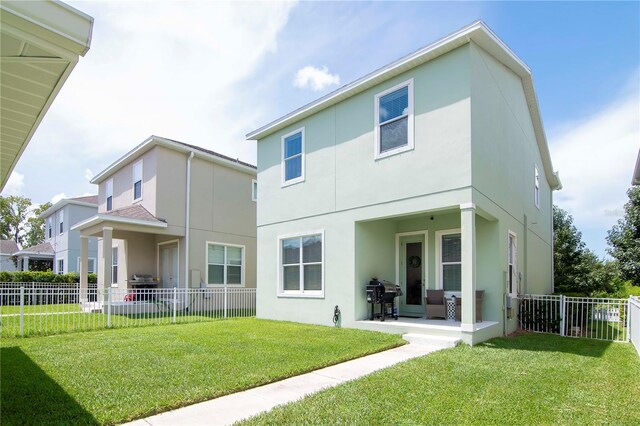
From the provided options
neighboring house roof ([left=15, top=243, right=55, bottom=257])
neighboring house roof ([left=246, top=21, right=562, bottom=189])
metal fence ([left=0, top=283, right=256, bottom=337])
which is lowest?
metal fence ([left=0, top=283, right=256, bottom=337])

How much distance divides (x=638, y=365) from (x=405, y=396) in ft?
15.9

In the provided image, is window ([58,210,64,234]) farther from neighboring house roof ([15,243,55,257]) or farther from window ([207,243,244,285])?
window ([207,243,244,285])

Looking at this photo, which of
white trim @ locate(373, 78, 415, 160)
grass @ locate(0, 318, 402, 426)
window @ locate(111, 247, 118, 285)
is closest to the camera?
grass @ locate(0, 318, 402, 426)

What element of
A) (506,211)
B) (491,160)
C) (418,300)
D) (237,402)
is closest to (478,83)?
(491,160)

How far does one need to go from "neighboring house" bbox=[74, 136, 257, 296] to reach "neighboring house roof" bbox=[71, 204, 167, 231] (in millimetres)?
34

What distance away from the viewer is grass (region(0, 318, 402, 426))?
4480 millimetres

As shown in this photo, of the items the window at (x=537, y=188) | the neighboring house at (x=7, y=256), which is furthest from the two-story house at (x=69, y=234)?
the window at (x=537, y=188)

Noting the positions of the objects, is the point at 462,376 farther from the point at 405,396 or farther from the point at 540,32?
the point at 540,32

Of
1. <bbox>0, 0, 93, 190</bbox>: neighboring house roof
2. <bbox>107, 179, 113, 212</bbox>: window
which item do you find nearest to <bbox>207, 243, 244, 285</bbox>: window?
<bbox>107, 179, 113, 212</bbox>: window

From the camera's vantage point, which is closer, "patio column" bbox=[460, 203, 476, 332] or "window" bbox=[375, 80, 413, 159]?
"patio column" bbox=[460, 203, 476, 332]

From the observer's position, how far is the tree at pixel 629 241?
18.7 metres

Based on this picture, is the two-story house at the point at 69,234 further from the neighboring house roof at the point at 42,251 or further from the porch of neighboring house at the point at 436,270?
the porch of neighboring house at the point at 436,270

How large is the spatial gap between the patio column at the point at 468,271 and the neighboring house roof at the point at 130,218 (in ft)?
36.8

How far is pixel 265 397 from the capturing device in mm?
4988
